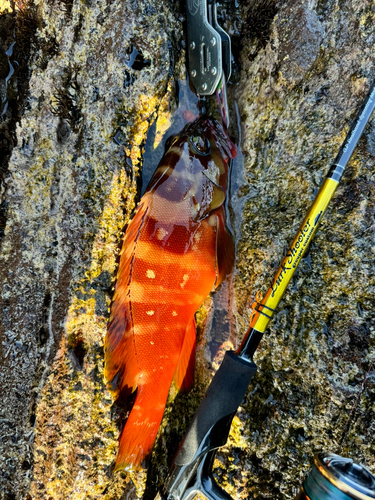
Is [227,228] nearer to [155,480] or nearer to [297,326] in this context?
[297,326]

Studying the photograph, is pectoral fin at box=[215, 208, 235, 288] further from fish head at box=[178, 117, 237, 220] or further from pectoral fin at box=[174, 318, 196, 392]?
pectoral fin at box=[174, 318, 196, 392]

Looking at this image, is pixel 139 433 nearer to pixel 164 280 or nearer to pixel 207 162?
pixel 164 280

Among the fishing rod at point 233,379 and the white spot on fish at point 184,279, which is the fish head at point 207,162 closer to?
the white spot on fish at point 184,279

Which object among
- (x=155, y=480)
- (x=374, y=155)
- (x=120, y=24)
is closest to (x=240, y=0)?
(x=120, y=24)

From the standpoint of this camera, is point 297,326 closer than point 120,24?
Yes

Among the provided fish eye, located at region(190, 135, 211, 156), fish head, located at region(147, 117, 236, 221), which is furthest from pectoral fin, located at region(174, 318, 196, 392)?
fish eye, located at region(190, 135, 211, 156)

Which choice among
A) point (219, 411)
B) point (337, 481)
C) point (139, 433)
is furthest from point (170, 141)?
point (337, 481)
